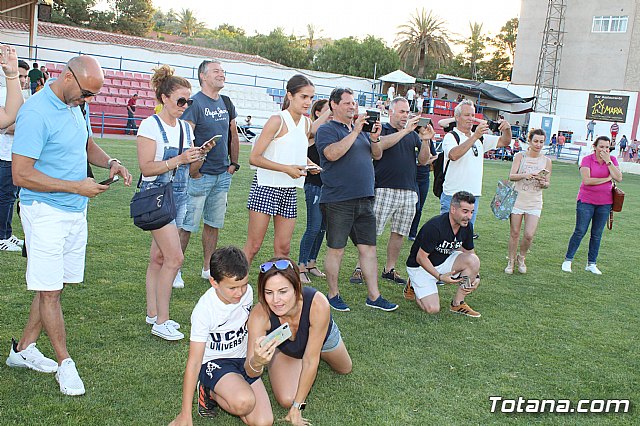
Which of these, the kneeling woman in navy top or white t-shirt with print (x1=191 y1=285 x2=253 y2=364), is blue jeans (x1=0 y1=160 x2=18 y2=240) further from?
the kneeling woman in navy top

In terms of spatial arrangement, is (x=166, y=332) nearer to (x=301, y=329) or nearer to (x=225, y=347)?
(x=225, y=347)

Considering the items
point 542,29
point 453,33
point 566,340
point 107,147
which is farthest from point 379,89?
point 566,340

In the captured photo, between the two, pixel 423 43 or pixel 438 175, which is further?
pixel 423 43

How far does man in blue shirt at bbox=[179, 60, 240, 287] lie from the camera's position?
5.51 metres

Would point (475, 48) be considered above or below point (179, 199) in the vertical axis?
above

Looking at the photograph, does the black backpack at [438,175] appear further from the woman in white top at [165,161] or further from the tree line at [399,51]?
the tree line at [399,51]

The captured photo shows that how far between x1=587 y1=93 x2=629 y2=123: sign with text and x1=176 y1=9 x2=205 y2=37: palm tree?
5282cm

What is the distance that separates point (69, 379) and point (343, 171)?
2877 mm

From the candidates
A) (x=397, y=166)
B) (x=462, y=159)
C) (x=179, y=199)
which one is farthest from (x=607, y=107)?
(x=179, y=199)

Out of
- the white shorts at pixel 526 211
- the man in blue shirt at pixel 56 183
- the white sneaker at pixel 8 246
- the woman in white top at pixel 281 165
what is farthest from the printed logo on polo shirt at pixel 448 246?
the white sneaker at pixel 8 246

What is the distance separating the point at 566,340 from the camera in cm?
532

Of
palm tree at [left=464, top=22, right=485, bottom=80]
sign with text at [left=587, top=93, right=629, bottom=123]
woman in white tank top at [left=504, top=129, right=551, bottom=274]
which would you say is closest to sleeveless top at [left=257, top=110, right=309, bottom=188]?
woman in white tank top at [left=504, top=129, right=551, bottom=274]

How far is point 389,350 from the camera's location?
4.74m

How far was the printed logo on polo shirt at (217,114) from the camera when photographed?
553 cm
